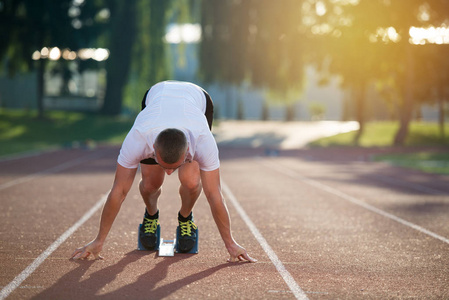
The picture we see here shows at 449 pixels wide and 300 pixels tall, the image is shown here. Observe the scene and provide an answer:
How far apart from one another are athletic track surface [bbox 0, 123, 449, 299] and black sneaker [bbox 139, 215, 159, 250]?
0.16 m

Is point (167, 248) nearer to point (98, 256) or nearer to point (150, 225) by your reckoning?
point (150, 225)

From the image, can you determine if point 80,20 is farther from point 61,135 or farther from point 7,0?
point 61,135

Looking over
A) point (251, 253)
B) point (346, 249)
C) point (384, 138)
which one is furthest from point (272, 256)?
point (384, 138)

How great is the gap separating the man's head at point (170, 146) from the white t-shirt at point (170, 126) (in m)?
0.22

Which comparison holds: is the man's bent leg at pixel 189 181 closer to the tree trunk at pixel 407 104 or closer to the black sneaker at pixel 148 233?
the black sneaker at pixel 148 233

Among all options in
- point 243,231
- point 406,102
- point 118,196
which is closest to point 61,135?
point 406,102

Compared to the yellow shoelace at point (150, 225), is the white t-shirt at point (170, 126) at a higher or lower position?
higher

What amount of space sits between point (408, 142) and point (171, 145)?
1252 inches

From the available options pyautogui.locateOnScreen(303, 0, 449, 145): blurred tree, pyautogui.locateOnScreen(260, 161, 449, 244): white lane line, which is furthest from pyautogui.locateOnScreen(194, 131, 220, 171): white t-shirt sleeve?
pyautogui.locateOnScreen(303, 0, 449, 145): blurred tree

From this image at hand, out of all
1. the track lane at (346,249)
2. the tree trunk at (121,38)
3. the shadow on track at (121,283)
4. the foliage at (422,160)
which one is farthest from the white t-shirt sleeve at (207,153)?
the tree trunk at (121,38)

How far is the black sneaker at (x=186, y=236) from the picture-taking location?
22.6 feet

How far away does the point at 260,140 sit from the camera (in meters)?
35.7

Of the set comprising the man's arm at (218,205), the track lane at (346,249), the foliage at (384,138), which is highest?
the man's arm at (218,205)

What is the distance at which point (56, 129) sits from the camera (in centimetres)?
3444
